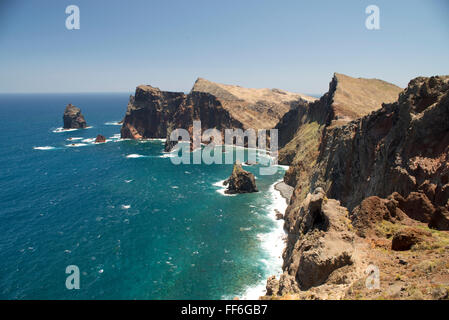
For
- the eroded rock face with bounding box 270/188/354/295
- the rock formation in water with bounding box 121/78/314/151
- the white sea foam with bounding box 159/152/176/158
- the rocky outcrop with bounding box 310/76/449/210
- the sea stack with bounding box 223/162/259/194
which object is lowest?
the sea stack with bounding box 223/162/259/194

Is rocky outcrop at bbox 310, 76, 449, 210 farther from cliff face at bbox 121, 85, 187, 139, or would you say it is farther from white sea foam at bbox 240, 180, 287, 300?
cliff face at bbox 121, 85, 187, 139

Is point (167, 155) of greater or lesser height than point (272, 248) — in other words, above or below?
above

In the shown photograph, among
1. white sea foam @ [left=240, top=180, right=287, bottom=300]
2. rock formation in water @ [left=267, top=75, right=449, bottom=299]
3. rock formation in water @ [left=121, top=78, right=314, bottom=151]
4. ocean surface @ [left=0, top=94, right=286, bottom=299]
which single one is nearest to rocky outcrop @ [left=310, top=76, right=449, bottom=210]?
rock formation in water @ [left=267, top=75, right=449, bottom=299]

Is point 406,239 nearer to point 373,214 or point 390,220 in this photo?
point 373,214

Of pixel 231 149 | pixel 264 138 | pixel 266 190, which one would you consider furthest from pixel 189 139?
pixel 266 190

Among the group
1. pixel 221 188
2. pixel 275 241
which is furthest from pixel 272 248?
pixel 221 188

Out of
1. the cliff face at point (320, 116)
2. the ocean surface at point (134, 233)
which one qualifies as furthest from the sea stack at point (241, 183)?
the cliff face at point (320, 116)

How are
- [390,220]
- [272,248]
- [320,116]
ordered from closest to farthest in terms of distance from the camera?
[390,220], [272,248], [320,116]
